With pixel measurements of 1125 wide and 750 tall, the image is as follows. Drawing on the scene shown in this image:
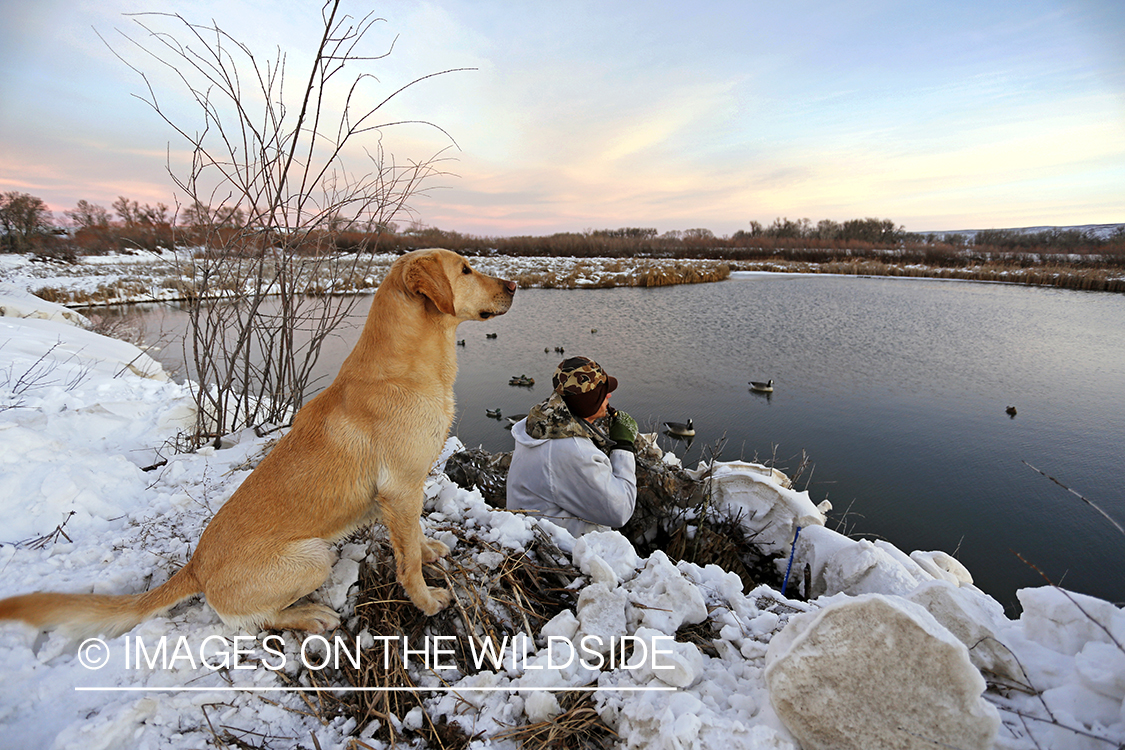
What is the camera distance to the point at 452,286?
230 cm

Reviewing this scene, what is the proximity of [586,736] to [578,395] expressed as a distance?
7.21 ft

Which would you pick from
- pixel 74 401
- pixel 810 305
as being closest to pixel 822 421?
pixel 74 401

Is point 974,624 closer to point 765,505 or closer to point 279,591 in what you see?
point 765,505

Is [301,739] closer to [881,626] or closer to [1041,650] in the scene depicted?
[881,626]

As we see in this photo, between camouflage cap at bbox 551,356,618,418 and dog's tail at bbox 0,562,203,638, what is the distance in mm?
2445

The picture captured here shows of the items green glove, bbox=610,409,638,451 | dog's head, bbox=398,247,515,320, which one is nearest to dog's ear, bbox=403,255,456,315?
dog's head, bbox=398,247,515,320

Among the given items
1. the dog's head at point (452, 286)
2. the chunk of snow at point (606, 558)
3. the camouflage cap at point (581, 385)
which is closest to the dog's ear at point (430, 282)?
the dog's head at point (452, 286)

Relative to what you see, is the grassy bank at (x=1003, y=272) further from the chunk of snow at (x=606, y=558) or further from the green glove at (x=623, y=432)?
the chunk of snow at (x=606, y=558)

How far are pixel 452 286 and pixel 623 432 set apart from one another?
206 centimetres

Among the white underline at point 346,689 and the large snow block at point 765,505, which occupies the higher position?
the white underline at point 346,689

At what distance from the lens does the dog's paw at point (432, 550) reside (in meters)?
2.45

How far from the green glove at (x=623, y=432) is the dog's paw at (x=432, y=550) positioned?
1748mm

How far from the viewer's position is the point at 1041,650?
1619mm

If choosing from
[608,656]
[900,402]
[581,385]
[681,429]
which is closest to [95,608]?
[608,656]
